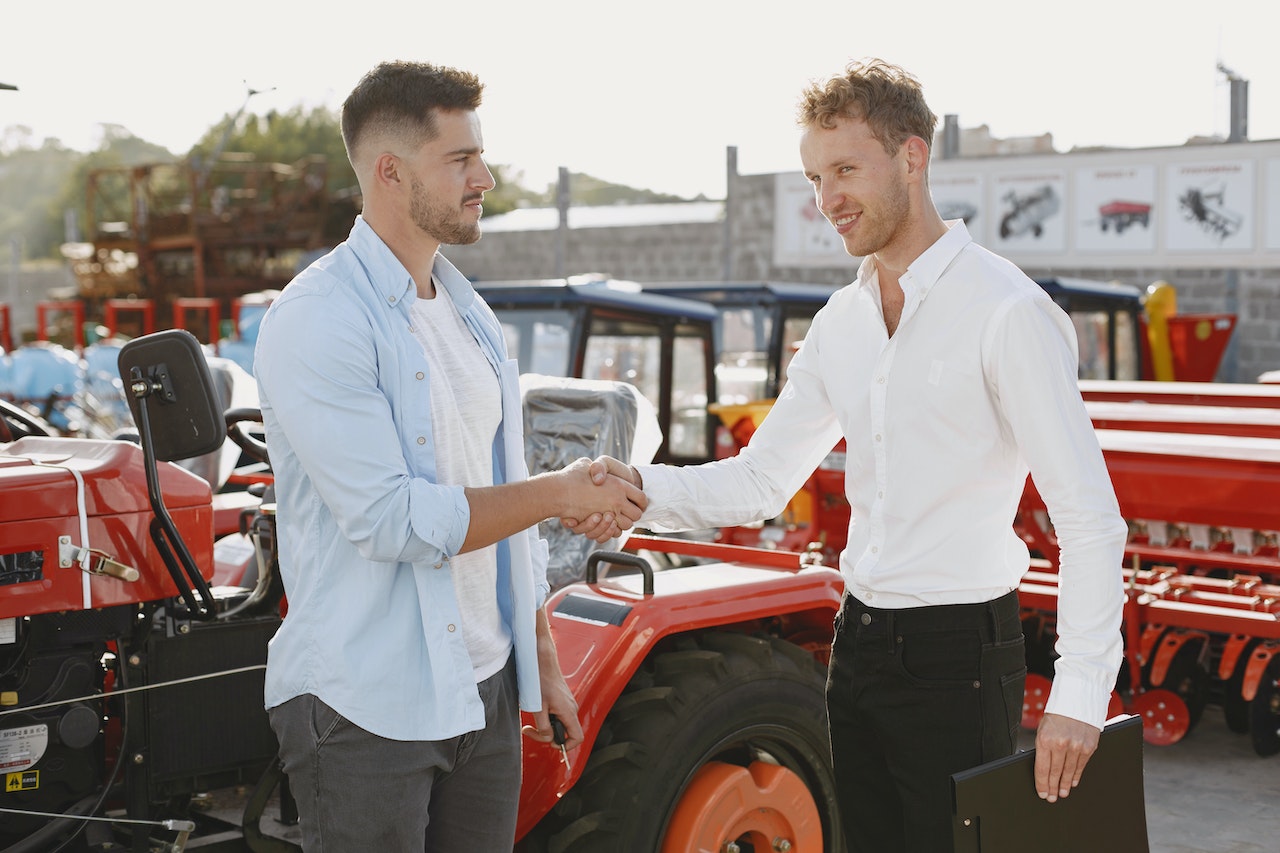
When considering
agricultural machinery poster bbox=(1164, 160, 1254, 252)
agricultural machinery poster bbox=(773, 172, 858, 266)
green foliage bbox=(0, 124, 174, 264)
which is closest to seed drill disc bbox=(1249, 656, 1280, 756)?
agricultural machinery poster bbox=(1164, 160, 1254, 252)

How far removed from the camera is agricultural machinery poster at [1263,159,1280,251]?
13.8 m

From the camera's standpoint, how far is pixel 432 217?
1.89 metres

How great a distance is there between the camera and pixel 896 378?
6.56ft

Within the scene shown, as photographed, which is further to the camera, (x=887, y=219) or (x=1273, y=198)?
(x=1273, y=198)

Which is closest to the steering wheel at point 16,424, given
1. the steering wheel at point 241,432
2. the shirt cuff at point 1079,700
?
the steering wheel at point 241,432

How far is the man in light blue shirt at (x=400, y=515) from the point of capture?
1.71 meters

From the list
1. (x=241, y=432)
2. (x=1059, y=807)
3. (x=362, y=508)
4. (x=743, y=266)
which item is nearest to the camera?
(x=362, y=508)

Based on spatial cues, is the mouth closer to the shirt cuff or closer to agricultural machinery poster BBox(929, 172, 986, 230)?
the shirt cuff

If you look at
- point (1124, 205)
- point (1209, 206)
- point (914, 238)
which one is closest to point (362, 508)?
point (914, 238)

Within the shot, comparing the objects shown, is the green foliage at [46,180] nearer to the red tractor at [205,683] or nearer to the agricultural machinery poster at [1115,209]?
the agricultural machinery poster at [1115,209]

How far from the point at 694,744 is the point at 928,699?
2.87ft

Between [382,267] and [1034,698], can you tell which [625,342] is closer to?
[1034,698]

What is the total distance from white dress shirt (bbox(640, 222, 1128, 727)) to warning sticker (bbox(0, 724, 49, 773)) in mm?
1554

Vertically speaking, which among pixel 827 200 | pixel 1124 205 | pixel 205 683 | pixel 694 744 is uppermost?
pixel 1124 205
